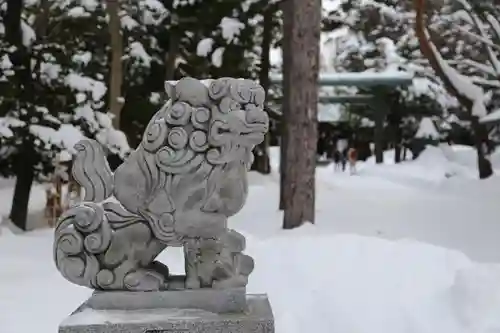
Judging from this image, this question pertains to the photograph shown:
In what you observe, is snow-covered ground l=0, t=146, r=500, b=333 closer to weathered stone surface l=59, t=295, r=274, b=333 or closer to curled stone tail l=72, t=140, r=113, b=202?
weathered stone surface l=59, t=295, r=274, b=333

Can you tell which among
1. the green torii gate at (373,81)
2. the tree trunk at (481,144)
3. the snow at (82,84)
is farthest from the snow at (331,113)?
the snow at (82,84)

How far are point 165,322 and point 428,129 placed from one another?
27.1 meters

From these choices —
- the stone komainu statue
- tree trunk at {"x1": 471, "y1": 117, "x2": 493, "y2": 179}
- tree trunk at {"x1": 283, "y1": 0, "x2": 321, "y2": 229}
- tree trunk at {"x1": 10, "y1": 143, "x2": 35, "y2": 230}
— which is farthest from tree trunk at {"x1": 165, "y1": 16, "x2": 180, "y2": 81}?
the stone komainu statue

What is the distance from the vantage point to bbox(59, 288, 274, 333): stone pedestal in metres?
2.83

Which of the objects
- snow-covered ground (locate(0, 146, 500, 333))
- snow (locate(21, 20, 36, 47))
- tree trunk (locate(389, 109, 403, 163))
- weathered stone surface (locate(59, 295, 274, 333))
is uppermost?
snow (locate(21, 20, 36, 47))

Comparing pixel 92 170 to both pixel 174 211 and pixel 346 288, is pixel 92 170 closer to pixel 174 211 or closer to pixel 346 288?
pixel 174 211

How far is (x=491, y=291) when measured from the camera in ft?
15.8

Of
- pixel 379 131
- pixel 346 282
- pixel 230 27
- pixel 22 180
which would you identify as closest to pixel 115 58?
pixel 22 180

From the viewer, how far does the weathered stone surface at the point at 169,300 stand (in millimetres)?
2998

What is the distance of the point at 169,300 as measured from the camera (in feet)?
9.86

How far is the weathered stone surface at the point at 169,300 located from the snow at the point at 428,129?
26.7m

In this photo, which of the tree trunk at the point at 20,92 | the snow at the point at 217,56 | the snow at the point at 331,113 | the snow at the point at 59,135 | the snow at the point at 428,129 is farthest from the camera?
the snow at the point at 331,113

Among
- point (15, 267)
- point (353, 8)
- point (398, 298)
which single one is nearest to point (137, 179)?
point (398, 298)

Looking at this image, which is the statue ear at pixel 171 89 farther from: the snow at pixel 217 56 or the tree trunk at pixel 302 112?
the snow at pixel 217 56
